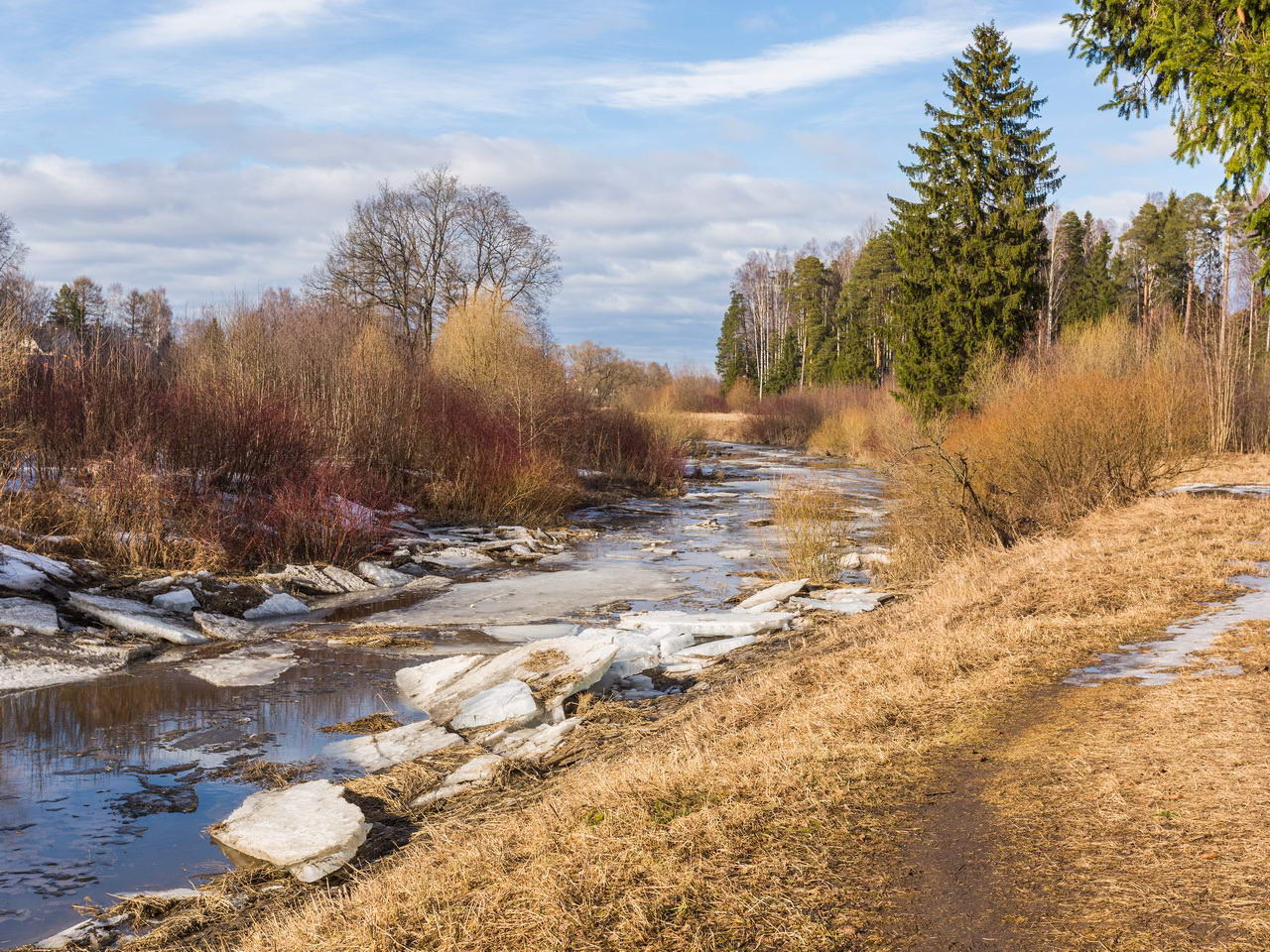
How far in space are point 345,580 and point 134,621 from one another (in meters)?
3.54

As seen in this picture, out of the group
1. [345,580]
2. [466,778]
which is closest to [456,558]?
[345,580]

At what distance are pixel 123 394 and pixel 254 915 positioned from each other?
12489mm

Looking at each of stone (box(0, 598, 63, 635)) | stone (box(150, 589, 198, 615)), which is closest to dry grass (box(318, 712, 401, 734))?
stone (box(0, 598, 63, 635))

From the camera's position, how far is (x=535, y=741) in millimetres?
6844

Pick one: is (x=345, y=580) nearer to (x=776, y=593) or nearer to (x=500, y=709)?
(x=776, y=593)

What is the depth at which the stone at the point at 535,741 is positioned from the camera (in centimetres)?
661

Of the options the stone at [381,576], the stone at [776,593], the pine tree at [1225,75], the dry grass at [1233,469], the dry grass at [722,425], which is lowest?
the stone at [381,576]

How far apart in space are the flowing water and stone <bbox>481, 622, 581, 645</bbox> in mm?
197

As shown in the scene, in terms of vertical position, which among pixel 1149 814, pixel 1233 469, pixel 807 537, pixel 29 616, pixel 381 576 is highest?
pixel 1233 469

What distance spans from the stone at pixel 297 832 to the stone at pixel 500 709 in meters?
1.55

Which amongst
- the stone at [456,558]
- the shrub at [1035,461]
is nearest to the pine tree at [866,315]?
the shrub at [1035,461]

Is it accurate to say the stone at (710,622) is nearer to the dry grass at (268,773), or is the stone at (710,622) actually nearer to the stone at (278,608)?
the dry grass at (268,773)

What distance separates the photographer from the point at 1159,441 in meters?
15.0

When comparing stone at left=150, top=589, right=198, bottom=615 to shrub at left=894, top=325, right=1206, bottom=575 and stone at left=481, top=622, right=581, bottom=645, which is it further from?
shrub at left=894, top=325, right=1206, bottom=575
